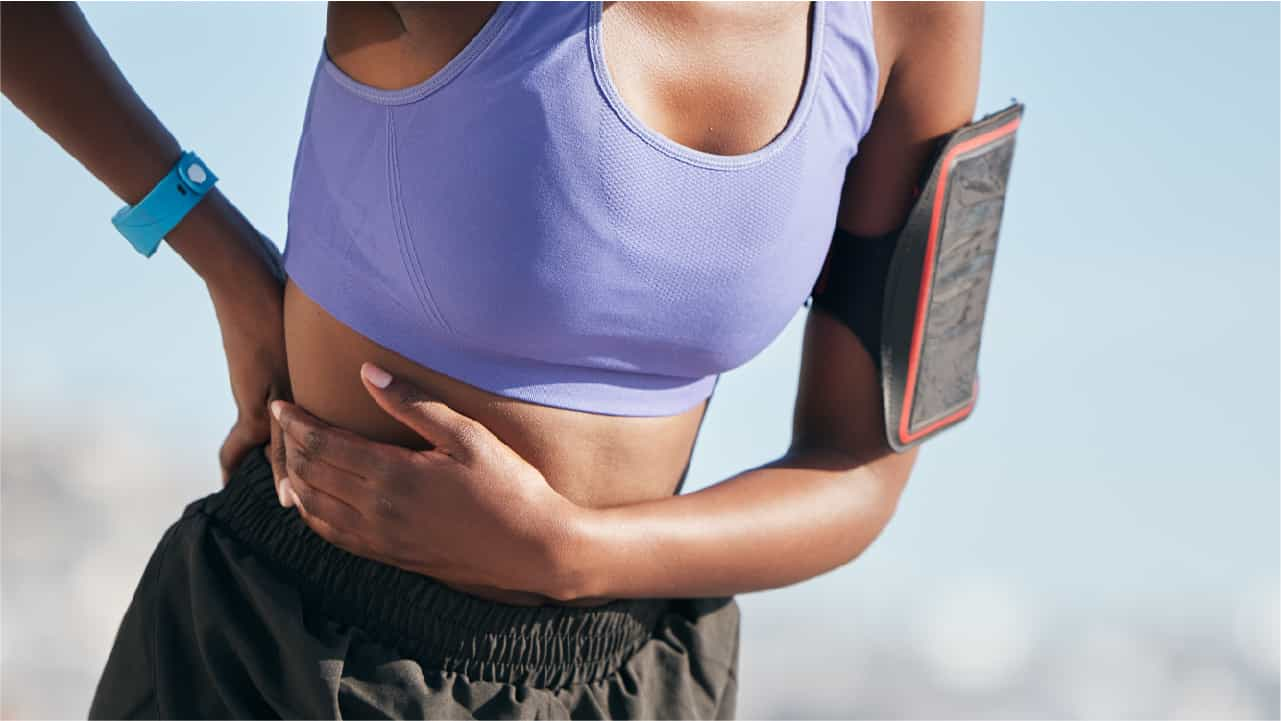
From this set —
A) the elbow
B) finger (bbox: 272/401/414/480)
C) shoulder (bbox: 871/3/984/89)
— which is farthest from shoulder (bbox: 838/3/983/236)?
finger (bbox: 272/401/414/480)

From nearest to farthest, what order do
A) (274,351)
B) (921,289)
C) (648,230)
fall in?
1. (648,230)
2. (274,351)
3. (921,289)

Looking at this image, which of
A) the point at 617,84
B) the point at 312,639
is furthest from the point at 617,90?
the point at 312,639

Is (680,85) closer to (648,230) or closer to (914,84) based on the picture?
(648,230)

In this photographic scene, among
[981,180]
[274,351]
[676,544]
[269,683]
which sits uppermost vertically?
[981,180]

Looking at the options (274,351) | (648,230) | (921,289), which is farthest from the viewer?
(921,289)


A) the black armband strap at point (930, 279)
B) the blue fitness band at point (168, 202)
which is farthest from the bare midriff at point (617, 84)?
the black armband strap at point (930, 279)

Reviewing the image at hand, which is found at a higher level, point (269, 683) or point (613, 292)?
point (613, 292)

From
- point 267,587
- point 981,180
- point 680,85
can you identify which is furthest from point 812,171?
point 267,587

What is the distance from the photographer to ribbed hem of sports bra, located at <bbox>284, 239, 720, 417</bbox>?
39.5 inches

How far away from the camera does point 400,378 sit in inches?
40.1

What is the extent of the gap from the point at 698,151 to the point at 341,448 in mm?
336

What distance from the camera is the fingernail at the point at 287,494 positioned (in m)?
1.04

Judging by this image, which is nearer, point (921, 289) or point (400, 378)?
point (400, 378)

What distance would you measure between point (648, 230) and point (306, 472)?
0.31 m
